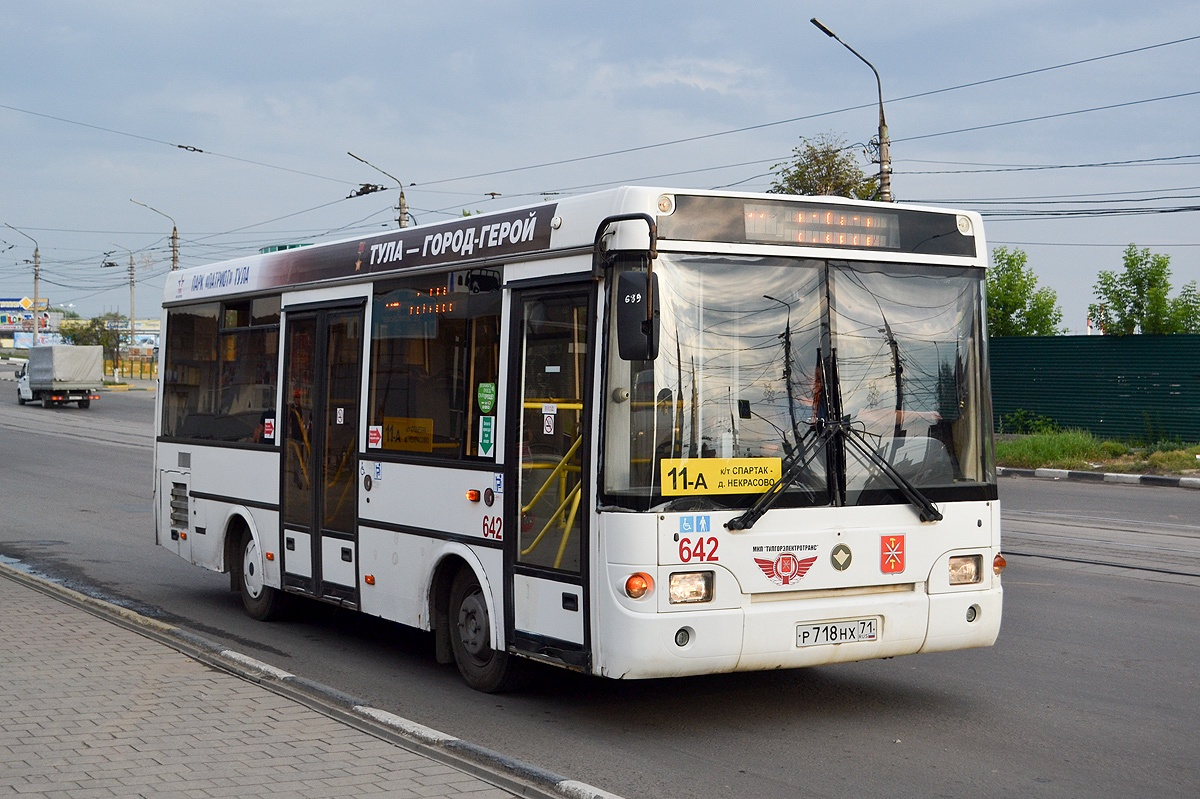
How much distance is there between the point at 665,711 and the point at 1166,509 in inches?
521

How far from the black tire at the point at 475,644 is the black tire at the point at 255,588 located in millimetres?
2781

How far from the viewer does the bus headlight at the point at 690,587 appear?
20.5ft

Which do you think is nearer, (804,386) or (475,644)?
(804,386)

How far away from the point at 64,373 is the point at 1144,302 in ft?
140

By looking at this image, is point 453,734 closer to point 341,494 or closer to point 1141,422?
point 341,494

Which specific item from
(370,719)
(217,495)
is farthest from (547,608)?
(217,495)

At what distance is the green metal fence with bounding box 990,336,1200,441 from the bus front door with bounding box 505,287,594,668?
20.2 m

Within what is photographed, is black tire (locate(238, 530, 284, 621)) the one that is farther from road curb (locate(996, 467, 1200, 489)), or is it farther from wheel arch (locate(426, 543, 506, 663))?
road curb (locate(996, 467, 1200, 489))

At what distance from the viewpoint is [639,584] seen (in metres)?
6.20

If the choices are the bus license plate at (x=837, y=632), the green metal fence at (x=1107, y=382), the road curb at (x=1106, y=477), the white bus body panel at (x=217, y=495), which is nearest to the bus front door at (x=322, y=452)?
the white bus body panel at (x=217, y=495)

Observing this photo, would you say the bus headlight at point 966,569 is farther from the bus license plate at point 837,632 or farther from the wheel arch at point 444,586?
the wheel arch at point 444,586

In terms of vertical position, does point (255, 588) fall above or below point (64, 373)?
below

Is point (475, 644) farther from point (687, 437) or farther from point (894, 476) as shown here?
point (894, 476)

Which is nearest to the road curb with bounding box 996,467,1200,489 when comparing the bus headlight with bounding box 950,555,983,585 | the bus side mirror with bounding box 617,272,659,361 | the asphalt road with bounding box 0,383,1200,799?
the asphalt road with bounding box 0,383,1200,799
